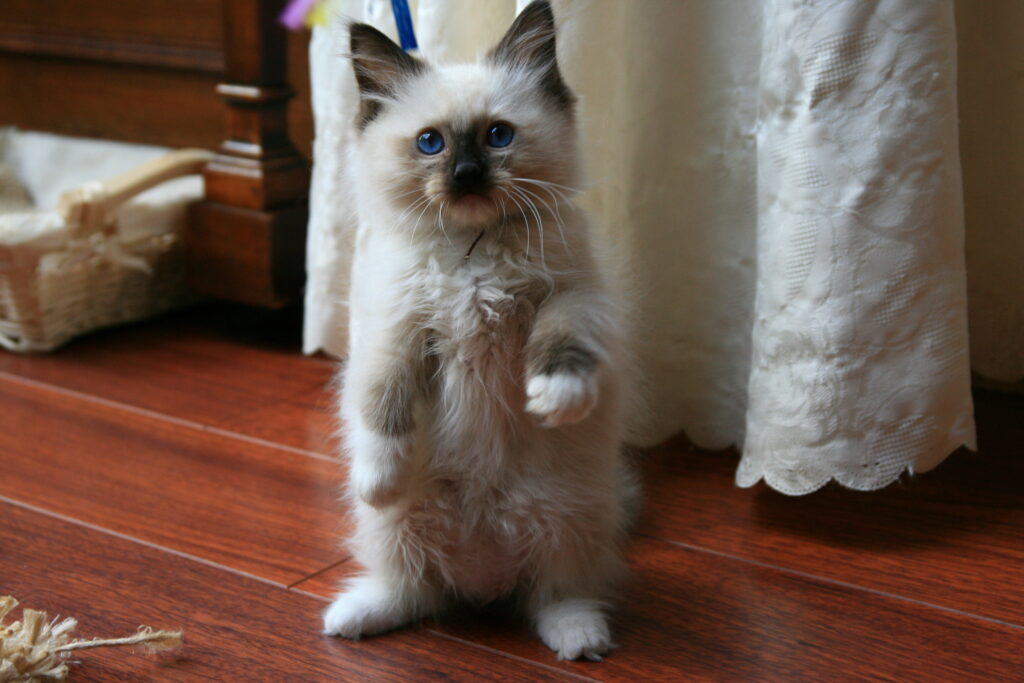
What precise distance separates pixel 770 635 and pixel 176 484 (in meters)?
0.71

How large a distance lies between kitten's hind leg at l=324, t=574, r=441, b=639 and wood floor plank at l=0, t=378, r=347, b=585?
11cm

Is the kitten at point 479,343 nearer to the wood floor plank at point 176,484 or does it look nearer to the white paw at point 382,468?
the white paw at point 382,468

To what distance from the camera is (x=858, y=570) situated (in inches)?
40.9

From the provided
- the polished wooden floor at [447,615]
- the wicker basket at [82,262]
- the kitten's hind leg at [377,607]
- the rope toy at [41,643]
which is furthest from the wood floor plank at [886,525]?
the wicker basket at [82,262]

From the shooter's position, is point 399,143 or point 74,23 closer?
Answer: point 399,143

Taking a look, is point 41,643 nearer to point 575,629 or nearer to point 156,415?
point 575,629

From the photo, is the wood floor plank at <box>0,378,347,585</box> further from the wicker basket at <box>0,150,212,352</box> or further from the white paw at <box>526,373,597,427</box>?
the white paw at <box>526,373,597,427</box>

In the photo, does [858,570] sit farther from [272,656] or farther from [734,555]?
[272,656]

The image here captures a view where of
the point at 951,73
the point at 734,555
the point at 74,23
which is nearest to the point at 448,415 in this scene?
the point at 734,555

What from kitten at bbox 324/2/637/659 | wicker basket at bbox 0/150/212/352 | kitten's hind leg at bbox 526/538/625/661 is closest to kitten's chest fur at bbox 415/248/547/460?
kitten at bbox 324/2/637/659

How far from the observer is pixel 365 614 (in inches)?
35.4

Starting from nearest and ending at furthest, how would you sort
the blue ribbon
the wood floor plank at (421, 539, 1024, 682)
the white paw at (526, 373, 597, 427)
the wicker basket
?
the white paw at (526, 373, 597, 427) → the wood floor plank at (421, 539, 1024, 682) → the blue ribbon → the wicker basket

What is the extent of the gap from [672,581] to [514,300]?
0.36 meters

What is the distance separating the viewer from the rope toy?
2.60 ft
